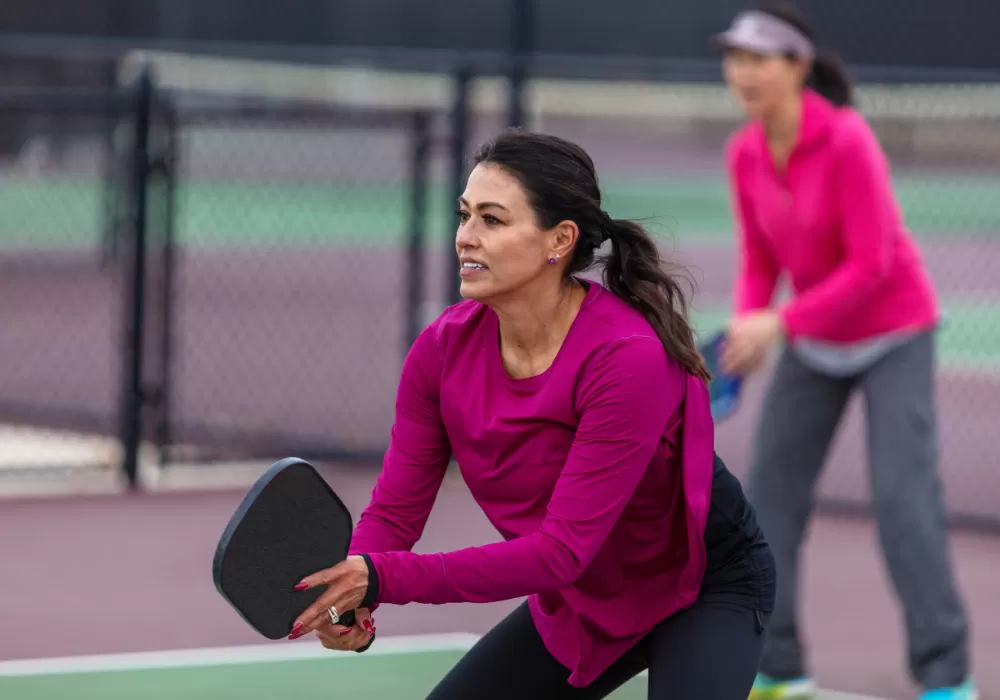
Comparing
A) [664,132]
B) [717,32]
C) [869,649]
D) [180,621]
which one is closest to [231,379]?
[717,32]

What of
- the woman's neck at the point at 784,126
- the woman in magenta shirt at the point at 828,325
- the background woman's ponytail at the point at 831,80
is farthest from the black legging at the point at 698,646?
the background woman's ponytail at the point at 831,80

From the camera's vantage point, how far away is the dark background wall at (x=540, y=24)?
10.2 metres

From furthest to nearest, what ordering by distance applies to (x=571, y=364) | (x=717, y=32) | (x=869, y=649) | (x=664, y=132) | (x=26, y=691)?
(x=664, y=132) < (x=717, y=32) < (x=869, y=649) < (x=26, y=691) < (x=571, y=364)

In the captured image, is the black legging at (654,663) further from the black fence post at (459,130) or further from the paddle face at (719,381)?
the black fence post at (459,130)

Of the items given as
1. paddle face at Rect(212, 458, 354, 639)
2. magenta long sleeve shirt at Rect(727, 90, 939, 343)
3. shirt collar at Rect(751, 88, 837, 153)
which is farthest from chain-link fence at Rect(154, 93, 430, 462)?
paddle face at Rect(212, 458, 354, 639)

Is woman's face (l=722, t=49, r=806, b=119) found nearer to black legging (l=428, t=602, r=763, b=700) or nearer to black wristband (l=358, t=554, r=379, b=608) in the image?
black legging (l=428, t=602, r=763, b=700)

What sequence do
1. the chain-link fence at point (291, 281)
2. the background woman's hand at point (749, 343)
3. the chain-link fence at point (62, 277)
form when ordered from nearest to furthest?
the background woman's hand at point (749, 343), the chain-link fence at point (62, 277), the chain-link fence at point (291, 281)

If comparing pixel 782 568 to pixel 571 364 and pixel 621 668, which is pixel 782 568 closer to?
pixel 621 668

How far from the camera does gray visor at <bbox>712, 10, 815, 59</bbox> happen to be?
5406 millimetres

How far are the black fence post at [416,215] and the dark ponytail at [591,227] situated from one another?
223 inches

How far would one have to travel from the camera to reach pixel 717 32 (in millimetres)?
10414

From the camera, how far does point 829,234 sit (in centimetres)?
548

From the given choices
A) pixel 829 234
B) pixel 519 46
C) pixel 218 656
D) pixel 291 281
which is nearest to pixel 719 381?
pixel 829 234

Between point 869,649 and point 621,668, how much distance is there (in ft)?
9.58
